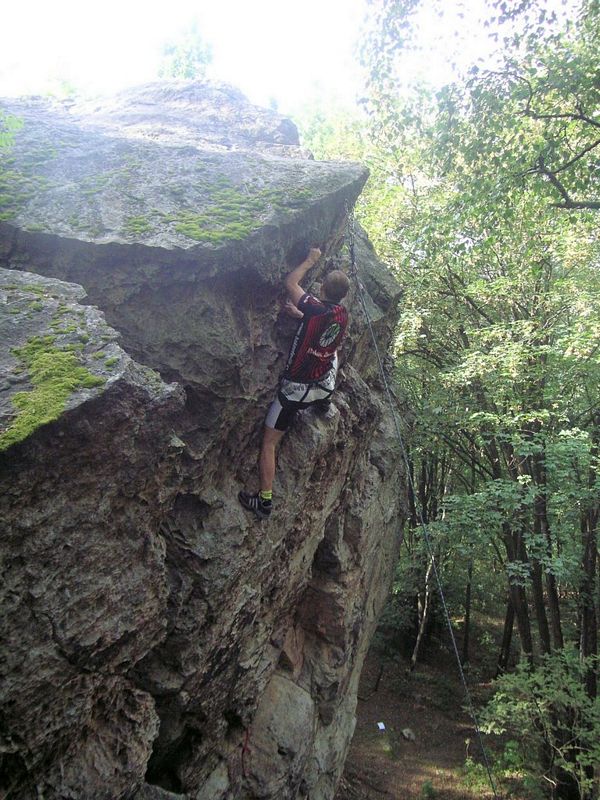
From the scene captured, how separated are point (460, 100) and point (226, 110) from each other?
12.0ft

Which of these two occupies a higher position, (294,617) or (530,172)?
(530,172)

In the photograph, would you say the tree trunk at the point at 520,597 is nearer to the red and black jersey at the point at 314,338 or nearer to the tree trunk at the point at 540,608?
the tree trunk at the point at 540,608

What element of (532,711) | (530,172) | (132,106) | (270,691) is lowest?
(532,711)

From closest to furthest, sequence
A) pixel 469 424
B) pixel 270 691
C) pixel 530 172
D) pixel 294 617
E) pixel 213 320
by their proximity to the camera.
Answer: pixel 213 320, pixel 270 691, pixel 294 617, pixel 530 172, pixel 469 424

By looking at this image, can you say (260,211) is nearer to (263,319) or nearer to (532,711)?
(263,319)

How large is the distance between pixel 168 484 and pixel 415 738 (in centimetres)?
1556

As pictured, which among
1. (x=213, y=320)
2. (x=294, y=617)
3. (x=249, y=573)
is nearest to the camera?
(x=213, y=320)

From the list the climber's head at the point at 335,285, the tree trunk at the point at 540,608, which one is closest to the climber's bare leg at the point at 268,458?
the climber's head at the point at 335,285

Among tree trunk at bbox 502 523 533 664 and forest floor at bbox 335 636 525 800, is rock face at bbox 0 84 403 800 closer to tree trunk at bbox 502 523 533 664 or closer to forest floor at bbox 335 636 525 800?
forest floor at bbox 335 636 525 800

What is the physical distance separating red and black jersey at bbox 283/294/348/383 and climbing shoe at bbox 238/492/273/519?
120 centimetres

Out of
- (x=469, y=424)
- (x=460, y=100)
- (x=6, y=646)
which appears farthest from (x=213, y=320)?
(x=469, y=424)

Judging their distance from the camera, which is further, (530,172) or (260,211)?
(530,172)

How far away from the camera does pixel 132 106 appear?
8469mm

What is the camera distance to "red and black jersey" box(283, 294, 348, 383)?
521 centimetres
